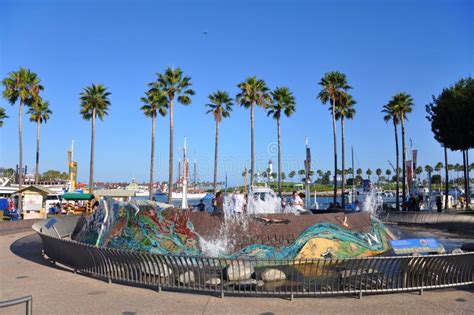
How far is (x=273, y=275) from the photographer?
393 inches

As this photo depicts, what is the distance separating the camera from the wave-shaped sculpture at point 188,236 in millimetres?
12758

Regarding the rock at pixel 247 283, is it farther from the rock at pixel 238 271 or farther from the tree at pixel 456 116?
the tree at pixel 456 116

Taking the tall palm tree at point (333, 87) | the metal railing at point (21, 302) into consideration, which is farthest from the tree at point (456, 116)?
the metal railing at point (21, 302)

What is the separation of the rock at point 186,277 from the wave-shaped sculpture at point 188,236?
3.43 metres

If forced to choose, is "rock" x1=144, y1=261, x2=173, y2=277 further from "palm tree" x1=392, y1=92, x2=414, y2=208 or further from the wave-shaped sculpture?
"palm tree" x1=392, y1=92, x2=414, y2=208

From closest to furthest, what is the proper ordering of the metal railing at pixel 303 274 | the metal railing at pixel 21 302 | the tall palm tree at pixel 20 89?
the metal railing at pixel 21 302 → the metal railing at pixel 303 274 → the tall palm tree at pixel 20 89

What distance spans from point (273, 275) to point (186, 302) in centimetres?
221

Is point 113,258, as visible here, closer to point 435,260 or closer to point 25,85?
point 435,260

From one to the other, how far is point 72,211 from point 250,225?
2615cm

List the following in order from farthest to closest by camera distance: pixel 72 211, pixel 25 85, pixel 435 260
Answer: pixel 25 85, pixel 72 211, pixel 435 260

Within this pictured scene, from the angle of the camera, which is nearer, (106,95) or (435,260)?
(435,260)

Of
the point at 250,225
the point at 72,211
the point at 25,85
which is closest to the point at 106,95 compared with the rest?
the point at 25,85

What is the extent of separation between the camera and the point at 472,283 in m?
9.78

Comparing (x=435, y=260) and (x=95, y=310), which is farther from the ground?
(x=435, y=260)
